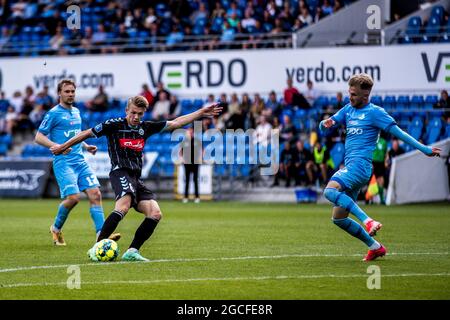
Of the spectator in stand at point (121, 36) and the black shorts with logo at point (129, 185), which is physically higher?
the spectator in stand at point (121, 36)

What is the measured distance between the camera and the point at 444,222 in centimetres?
1958

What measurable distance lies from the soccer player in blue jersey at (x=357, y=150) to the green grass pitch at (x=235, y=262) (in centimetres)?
46

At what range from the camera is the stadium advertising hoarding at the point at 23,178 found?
31.9m

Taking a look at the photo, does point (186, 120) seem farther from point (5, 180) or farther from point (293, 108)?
point (5, 180)

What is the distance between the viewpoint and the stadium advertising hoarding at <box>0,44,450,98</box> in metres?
29.9

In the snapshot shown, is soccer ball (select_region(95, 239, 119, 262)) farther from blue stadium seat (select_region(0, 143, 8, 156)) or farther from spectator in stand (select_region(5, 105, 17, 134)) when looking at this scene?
spectator in stand (select_region(5, 105, 17, 134))

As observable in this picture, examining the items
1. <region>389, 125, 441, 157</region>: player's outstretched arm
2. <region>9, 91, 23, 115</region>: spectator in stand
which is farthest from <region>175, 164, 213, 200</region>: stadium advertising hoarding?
<region>389, 125, 441, 157</region>: player's outstretched arm

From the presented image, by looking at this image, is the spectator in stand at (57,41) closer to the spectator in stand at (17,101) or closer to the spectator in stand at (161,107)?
the spectator in stand at (17,101)

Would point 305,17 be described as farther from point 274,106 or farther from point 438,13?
point 438,13

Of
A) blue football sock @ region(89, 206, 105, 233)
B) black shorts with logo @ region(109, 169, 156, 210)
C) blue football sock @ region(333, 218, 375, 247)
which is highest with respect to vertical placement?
black shorts with logo @ region(109, 169, 156, 210)

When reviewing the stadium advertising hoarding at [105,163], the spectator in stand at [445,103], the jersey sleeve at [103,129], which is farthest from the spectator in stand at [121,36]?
the jersey sleeve at [103,129]

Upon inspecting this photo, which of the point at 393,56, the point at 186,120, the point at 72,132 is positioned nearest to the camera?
the point at 186,120
